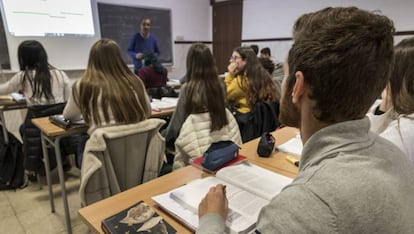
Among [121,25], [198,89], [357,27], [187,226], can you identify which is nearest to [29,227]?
[198,89]

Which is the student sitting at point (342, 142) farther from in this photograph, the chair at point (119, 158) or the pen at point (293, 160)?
the chair at point (119, 158)

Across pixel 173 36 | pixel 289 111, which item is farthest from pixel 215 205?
pixel 173 36

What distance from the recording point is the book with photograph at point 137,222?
0.79 meters

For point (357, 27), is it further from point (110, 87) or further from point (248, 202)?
point (110, 87)

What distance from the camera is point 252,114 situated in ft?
7.41

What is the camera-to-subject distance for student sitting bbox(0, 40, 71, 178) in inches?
89.2

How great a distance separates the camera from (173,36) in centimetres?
569

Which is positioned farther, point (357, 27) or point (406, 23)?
point (406, 23)

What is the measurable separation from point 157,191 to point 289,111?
61 cm

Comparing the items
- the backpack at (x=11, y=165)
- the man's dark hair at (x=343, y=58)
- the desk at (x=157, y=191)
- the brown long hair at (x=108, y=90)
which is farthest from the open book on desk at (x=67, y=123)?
the man's dark hair at (x=343, y=58)

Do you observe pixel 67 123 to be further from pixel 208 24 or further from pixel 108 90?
pixel 208 24

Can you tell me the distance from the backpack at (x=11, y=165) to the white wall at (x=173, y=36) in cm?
186

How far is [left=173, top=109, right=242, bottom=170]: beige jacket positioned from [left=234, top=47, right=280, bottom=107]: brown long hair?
22.3 inches

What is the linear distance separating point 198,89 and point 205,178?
0.92 m
